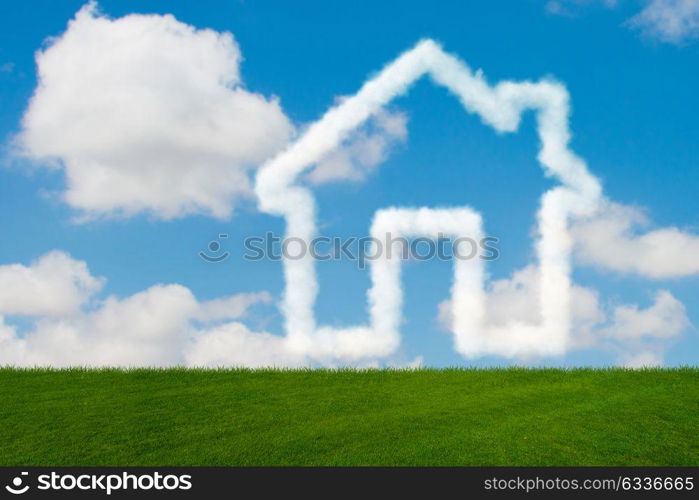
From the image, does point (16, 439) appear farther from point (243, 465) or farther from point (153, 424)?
point (243, 465)

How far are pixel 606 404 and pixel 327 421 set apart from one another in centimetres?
965

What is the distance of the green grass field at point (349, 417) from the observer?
19203 mm

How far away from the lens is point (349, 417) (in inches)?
876

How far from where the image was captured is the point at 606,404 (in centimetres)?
2394

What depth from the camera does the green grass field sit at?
63.0 ft

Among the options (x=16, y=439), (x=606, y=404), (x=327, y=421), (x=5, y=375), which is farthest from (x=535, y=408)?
(x=5, y=375)

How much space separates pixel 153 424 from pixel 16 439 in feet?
12.6

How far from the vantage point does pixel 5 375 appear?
28203 mm
